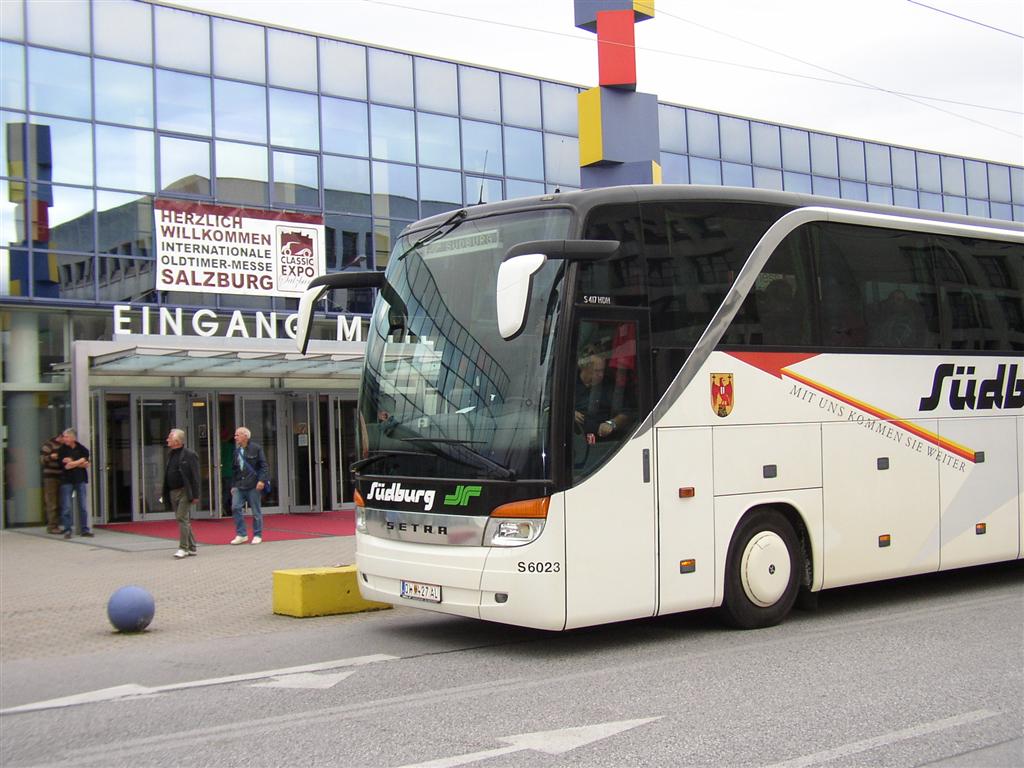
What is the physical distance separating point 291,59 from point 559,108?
8199mm

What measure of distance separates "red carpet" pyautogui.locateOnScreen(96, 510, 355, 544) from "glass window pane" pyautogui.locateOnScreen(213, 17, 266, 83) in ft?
34.7

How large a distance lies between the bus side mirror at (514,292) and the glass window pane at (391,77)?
22753 mm

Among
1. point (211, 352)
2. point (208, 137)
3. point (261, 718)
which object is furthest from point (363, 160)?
point (261, 718)

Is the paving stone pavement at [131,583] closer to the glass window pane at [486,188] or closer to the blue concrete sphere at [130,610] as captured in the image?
the blue concrete sphere at [130,610]

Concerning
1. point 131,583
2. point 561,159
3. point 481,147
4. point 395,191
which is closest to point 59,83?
point 395,191

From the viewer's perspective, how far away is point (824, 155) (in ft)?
127

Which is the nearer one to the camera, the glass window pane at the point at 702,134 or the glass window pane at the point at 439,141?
the glass window pane at the point at 439,141

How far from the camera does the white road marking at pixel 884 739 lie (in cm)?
553

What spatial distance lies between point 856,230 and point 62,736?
777 cm

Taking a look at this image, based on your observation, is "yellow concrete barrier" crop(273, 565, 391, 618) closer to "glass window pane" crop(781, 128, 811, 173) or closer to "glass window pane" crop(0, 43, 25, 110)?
"glass window pane" crop(0, 43, 25, 110)

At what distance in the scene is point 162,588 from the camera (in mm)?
13664

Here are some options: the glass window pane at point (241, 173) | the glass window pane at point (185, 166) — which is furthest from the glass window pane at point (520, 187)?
the glass window pane at point (185, 166)

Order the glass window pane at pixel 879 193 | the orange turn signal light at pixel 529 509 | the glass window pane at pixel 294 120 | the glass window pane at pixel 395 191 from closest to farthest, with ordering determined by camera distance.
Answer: the orange turn signal light at pixel 529 509 → the glass window pane at pixel 294 120 → the glass window pane at pixel 395 191 → the glass window pane at pixel 879 193

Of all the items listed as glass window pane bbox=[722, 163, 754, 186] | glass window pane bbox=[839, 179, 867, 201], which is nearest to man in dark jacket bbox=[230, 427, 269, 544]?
glass window pane bbox=[722, 163, 754, 186]
